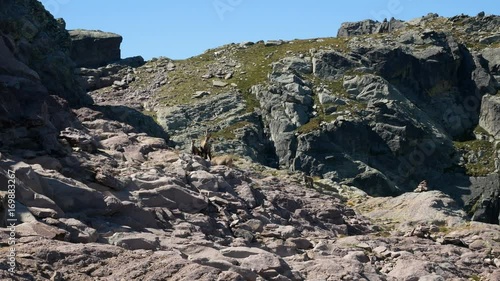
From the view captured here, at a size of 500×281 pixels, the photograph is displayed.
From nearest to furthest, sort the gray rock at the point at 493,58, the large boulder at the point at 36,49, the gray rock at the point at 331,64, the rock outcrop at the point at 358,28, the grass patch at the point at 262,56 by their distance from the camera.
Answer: the large boulder at the point at 36,49 → the grass patch at the point at 262,56 → the gray rock at the point at 331,64 → the gray rock at the point at 493,58 → the rock outcrop at the point at 358,28

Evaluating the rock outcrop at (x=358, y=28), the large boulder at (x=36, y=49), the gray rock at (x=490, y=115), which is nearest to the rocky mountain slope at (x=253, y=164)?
the large boulder at (x=36, y=49)

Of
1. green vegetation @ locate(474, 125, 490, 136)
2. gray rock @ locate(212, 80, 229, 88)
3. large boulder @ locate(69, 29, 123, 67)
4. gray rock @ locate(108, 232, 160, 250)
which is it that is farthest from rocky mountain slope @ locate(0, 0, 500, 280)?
large boulder @ locate(69, 29, 123, 67)

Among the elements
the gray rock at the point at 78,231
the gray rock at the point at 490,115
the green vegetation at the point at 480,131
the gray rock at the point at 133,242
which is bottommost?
the gray rock at the point at 133,242

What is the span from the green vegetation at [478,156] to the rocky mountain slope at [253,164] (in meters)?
0.33

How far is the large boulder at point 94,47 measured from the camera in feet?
363

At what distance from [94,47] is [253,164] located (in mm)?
69001

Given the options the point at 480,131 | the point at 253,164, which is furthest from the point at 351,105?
the point at 253,164

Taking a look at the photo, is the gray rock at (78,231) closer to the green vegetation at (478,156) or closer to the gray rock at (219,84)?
the gray rock at (219,84)

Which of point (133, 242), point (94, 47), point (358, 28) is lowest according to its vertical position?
point (133, 242)

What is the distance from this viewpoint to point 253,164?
53.1 meters

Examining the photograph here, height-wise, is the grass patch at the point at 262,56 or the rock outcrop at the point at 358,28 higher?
the rock outcrop at the point at 358,28

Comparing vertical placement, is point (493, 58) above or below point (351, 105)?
above

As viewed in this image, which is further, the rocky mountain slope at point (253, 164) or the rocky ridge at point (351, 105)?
the rocky ridge at point (351, 105)

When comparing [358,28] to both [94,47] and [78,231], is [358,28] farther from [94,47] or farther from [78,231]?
[78,231]
